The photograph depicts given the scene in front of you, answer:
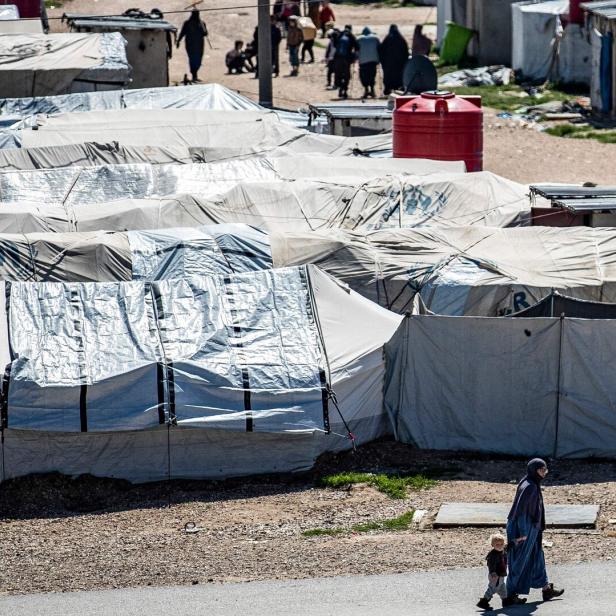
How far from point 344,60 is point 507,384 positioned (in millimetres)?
22752

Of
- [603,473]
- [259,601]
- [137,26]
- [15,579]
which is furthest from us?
[137,26]

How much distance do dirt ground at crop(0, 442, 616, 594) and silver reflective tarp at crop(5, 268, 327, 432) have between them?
65 centimetres

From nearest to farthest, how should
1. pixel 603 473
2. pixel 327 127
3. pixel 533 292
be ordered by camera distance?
pixel 603 473, pixel 533 292, pixel 327 127

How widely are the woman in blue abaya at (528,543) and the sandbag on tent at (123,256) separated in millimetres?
6414

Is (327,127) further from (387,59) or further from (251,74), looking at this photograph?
(251,74)

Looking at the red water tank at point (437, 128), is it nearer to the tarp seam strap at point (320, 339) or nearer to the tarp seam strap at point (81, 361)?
the tarp seam strap at point (320, 339)

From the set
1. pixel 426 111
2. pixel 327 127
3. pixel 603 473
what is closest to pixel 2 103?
pixel 327 127

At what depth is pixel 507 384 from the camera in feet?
46.5

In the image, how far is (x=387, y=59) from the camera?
36.3 metres

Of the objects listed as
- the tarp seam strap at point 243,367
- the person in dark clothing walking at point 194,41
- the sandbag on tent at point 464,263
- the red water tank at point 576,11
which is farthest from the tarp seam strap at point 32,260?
the person in dark clothing walking at point 194,41

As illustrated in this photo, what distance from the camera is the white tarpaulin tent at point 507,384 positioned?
550 inches

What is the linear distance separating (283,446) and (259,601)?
3298 millimetres

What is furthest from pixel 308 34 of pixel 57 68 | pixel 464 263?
pixel 464 263

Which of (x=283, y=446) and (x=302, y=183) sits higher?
(x=302, y=183)
